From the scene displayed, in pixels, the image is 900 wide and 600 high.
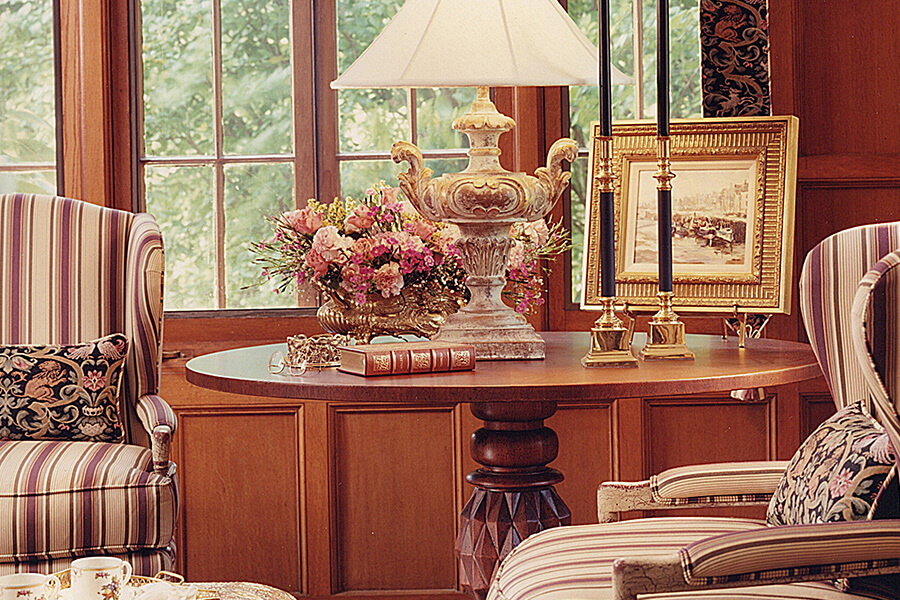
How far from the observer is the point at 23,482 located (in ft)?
7.24

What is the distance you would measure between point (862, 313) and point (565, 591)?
1.76 ft

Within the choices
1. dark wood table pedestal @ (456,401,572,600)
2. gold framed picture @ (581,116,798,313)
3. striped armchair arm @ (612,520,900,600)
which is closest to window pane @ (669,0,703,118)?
gold framed picture @ (581,116,798,313)

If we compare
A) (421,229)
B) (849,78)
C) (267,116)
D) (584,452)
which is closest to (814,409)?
(584,452)

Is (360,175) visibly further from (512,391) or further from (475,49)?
(512,391)

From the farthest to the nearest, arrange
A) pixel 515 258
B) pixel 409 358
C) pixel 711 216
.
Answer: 1. pixel 711 216
2. pixel 515 258
3. pixel 409 358

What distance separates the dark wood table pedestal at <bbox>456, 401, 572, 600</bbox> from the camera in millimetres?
2002

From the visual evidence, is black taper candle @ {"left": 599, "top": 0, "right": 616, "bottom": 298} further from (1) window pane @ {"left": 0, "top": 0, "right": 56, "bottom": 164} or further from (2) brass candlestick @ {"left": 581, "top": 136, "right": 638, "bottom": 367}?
(1) window pane @ {"left": 0, "top": 0, "right": 56, "bottom": 164}

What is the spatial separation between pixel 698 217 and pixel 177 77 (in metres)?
1.61

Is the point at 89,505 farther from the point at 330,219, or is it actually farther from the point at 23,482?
the point at 330,219

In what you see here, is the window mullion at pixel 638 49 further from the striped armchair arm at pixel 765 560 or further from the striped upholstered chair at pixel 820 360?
the striped armchair arm at pixel 765 560

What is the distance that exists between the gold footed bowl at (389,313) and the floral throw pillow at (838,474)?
0.89 metres

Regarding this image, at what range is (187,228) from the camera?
321 cm

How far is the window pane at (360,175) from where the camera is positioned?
3.20 metres

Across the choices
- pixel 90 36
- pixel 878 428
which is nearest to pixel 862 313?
pixel 878 428
